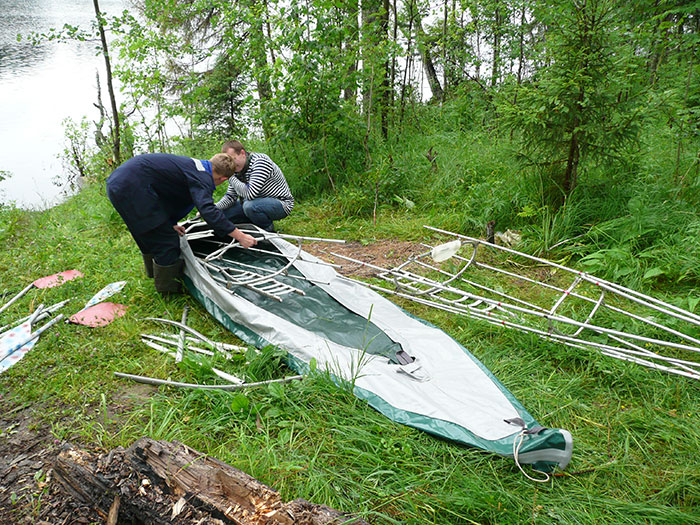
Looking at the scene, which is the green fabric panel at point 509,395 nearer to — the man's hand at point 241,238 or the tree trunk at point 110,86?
the man's hand at point 241,238

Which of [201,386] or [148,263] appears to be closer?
[201,386]

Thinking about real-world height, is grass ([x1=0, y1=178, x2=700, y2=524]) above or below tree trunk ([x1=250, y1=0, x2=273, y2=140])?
below

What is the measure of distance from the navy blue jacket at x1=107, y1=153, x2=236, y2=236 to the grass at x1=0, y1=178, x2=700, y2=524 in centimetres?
76

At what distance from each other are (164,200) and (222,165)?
54 centimetres

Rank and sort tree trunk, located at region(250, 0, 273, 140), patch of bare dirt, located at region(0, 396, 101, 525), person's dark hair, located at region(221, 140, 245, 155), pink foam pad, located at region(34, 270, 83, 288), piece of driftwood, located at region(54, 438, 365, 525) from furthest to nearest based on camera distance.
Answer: tree trunk, located at region(250, 0, 273, 140), person's dark hair, located at region(221, 140, 245, 155), pink foam pad, located at region(34, 270, 83, 288), patch of bare dirt, located at region(0, 396, 101, 525), piece of driftwood, located at region(54, 438, 365, 525)

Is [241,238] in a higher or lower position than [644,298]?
higher

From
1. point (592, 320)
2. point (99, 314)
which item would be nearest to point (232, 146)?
point (99, 314)

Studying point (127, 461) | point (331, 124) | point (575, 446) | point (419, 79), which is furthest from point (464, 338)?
point (419, 79)

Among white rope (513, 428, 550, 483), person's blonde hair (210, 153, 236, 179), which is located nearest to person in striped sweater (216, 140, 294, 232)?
person's blonde hair (210, 153, 236, 179)

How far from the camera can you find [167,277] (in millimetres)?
3521

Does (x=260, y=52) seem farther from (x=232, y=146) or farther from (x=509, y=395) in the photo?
(x=509, y=395)

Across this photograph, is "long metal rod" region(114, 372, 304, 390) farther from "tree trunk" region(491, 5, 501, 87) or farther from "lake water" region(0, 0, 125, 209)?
"lake water" region(0, 0, 125, 209)

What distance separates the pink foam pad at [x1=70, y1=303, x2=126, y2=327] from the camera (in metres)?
3.23

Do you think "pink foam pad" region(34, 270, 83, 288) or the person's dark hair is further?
the person's dark hair
